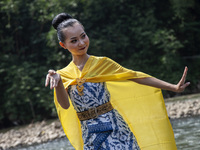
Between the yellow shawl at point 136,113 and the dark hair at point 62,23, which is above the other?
the dark hair at point 62,23

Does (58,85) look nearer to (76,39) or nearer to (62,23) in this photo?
(76,39)

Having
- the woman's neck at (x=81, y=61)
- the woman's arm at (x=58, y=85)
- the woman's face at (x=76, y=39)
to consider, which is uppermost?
the woman's face at (x=76, y=39)

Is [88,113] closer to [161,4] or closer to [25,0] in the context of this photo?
[25,0]

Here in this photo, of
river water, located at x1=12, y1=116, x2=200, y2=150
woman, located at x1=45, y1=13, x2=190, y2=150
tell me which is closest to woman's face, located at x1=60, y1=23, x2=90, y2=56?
woman, located at x1=45, y1=13, x2=190, y2=150

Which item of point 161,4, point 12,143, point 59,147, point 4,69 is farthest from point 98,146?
point 161,4

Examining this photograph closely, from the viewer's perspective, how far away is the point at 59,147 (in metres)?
7.30

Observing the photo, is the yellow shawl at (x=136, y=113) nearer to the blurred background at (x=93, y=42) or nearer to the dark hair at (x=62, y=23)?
the dark hair at (x=62, y=23)

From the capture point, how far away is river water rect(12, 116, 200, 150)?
5.63m

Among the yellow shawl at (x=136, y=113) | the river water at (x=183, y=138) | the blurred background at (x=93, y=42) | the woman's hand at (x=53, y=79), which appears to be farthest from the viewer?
the blurred background at (x=93, y=42)

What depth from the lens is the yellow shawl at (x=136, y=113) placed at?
2.69 meters

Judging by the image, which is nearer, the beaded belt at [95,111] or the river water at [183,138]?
the beaded belt at [95,111]

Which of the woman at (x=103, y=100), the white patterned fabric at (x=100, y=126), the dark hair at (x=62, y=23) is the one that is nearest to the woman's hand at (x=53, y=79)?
the woman at (x=103, y=100)

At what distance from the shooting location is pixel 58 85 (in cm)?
222

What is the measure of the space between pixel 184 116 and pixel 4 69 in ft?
24.9
